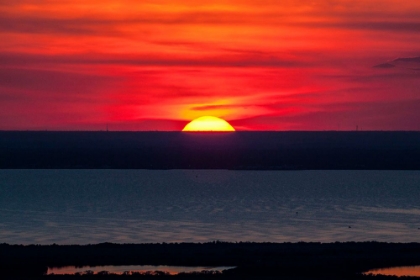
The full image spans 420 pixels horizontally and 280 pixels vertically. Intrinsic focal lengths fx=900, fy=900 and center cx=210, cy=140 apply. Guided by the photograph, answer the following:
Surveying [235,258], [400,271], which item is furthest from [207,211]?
[400,271]

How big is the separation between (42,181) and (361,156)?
296 feet

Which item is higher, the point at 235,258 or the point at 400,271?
the point at 235,258

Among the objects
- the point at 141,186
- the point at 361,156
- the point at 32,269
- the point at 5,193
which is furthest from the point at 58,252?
the point at 361,156

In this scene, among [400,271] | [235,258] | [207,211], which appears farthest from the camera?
[207,211]

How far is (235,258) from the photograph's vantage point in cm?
4350

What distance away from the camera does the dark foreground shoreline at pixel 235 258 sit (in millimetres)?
39531

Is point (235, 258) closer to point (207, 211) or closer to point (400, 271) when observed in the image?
point (400, 271)

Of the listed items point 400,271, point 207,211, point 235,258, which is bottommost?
point 400,271

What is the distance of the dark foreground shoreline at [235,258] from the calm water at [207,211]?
21.7 feet

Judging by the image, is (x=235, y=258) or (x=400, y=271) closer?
(x=400, y=271)

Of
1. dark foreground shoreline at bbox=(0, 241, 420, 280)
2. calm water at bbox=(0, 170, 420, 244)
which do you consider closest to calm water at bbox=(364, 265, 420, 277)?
dark foreground shoreline at bbox=(0, 241, 420, 280)

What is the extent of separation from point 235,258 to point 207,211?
3222 cm

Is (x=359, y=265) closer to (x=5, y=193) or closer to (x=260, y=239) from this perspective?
(x=260, y=239)

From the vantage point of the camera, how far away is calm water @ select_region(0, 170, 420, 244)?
56.4 meters
